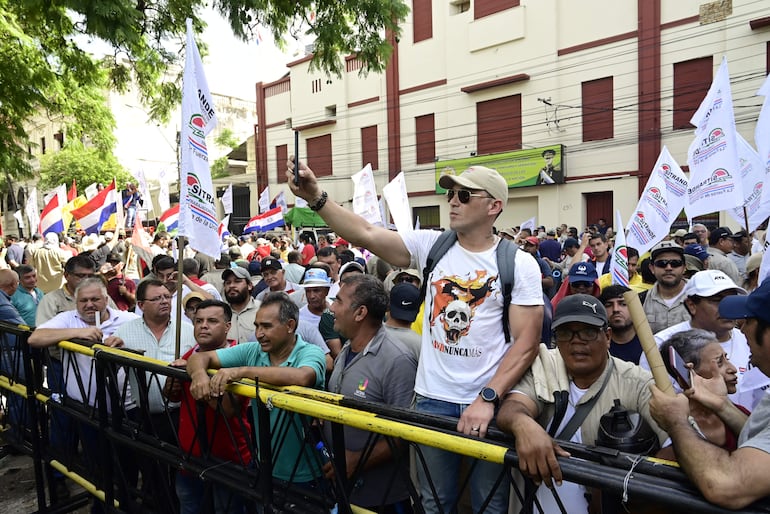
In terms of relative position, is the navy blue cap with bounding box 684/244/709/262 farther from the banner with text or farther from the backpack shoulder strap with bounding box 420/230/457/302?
the banner with text

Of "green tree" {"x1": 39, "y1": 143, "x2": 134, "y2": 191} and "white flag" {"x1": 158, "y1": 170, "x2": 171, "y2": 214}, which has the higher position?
"green tree" {"x1": 39, "y1": 143, "x2": 134, "y2": 191}

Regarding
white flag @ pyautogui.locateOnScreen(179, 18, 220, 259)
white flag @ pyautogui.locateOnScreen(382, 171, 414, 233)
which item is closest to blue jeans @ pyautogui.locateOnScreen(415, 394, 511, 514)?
white flag @ pyautogui.locateOnScreen(179, 18, 220, 259)

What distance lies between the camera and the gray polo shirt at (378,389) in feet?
9.00

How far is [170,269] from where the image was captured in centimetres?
605

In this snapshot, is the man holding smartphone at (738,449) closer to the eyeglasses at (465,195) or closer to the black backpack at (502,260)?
the black backpack at (502,260)

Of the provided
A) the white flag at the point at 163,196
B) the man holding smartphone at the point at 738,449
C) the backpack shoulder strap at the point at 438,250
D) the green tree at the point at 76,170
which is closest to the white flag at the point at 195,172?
the backpack shoulder strap at the point at 438,250

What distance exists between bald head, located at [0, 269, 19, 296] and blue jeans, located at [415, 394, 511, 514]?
5.75m

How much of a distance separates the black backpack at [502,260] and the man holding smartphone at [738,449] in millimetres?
813

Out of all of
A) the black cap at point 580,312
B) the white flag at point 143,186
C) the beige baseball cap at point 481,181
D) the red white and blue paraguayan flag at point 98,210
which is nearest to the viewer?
the black cap at point 580,312

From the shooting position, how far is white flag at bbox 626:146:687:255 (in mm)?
5918

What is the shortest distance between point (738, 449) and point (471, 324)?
109cm

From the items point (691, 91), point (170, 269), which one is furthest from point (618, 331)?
point (691, 91)

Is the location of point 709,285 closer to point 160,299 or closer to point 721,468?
point 721,468

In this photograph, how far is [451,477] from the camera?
2471 millimetres
